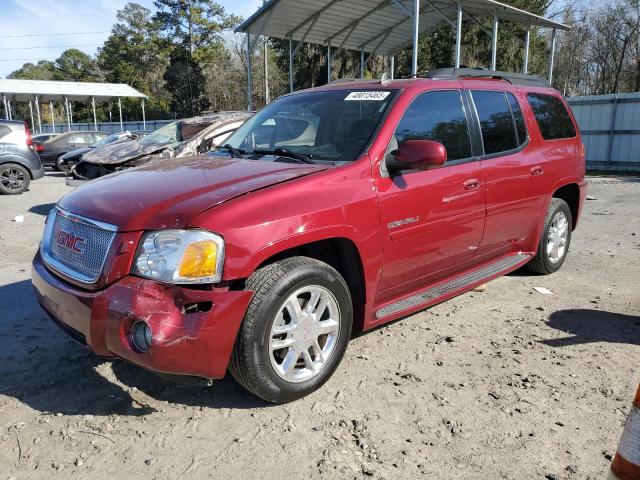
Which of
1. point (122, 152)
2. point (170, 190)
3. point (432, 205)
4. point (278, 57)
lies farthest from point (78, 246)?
point (278, 57)

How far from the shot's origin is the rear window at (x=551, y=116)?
4.96 m

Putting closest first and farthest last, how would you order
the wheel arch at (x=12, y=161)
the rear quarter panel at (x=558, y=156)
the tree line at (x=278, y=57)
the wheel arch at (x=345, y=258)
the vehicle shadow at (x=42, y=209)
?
the wheel arch at (x=345, y=258)
the rear quarter panel at (x=558, y=156)
the vehicle shadow at (x=42, y=209)
the wheel arch at (x=12, y=161)
the tree line at (x=278, y=57)

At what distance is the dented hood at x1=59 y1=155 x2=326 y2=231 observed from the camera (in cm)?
274

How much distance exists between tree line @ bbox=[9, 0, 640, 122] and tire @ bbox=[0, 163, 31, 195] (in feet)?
62.6

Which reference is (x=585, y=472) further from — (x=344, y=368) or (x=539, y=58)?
(x=539, y=58)

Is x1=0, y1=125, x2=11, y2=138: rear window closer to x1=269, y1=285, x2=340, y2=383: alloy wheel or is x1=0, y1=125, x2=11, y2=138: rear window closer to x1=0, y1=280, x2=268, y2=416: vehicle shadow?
x1=0, y1=280, x2=268, y2=416: vehicle shadow

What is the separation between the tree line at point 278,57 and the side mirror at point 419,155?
2653 cm

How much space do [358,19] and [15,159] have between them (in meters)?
11.5

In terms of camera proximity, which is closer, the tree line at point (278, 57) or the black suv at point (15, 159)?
the black suv at point (15, 159)

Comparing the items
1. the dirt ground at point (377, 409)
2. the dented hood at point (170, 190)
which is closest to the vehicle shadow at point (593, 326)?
the dirt ground at point (377, 409)

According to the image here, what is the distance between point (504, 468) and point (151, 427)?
71.3 inches

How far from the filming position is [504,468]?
2451mm

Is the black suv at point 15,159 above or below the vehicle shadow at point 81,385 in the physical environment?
above

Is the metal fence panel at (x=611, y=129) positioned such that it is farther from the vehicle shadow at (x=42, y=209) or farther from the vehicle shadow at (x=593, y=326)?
the vehicle shadow at (x=42, y=209)
